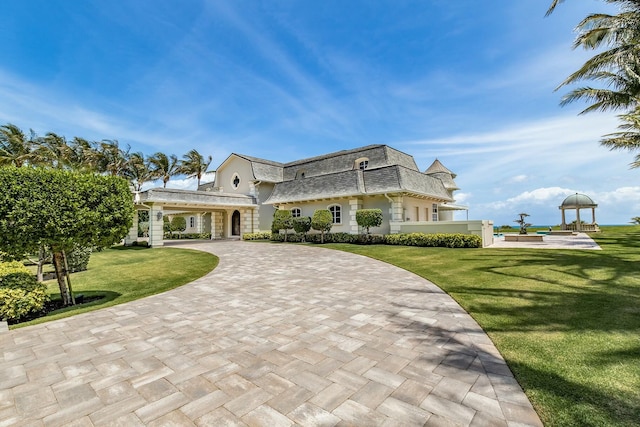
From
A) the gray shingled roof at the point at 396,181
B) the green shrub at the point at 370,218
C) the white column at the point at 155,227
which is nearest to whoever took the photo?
the green shrub at the point at 370,218

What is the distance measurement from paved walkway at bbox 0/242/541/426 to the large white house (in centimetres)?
1306

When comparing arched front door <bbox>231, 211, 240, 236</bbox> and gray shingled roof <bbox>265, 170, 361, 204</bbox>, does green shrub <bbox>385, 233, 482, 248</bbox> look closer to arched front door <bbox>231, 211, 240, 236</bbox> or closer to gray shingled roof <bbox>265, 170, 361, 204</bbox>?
gray shingled roof <bbox>265, 170, 361, 204</bbox>

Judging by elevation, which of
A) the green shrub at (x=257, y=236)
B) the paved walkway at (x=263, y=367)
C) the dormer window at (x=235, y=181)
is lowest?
the paved walkway at (x=263, y=367)

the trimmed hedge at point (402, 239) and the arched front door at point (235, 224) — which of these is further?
the arched front door at point (235, 224)

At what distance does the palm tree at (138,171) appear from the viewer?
3647 cm

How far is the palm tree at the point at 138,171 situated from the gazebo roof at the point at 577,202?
48338mm

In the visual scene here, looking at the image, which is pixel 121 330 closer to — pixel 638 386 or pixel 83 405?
pixel 83 405

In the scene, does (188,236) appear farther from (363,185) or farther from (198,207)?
(363,185)

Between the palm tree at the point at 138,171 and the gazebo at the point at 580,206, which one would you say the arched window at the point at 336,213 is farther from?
the palm tree at the point at 138,171

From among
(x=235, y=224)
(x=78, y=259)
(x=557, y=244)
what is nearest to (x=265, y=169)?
(x=235, y=224)

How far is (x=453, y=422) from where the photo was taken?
246 cm

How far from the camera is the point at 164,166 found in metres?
38.9

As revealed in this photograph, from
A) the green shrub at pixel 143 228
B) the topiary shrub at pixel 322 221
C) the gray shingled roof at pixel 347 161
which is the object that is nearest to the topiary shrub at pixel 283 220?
the topiary shrub at pixel 322 221

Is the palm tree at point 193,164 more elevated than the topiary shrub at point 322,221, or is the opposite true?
the palm tree at point 193,164
